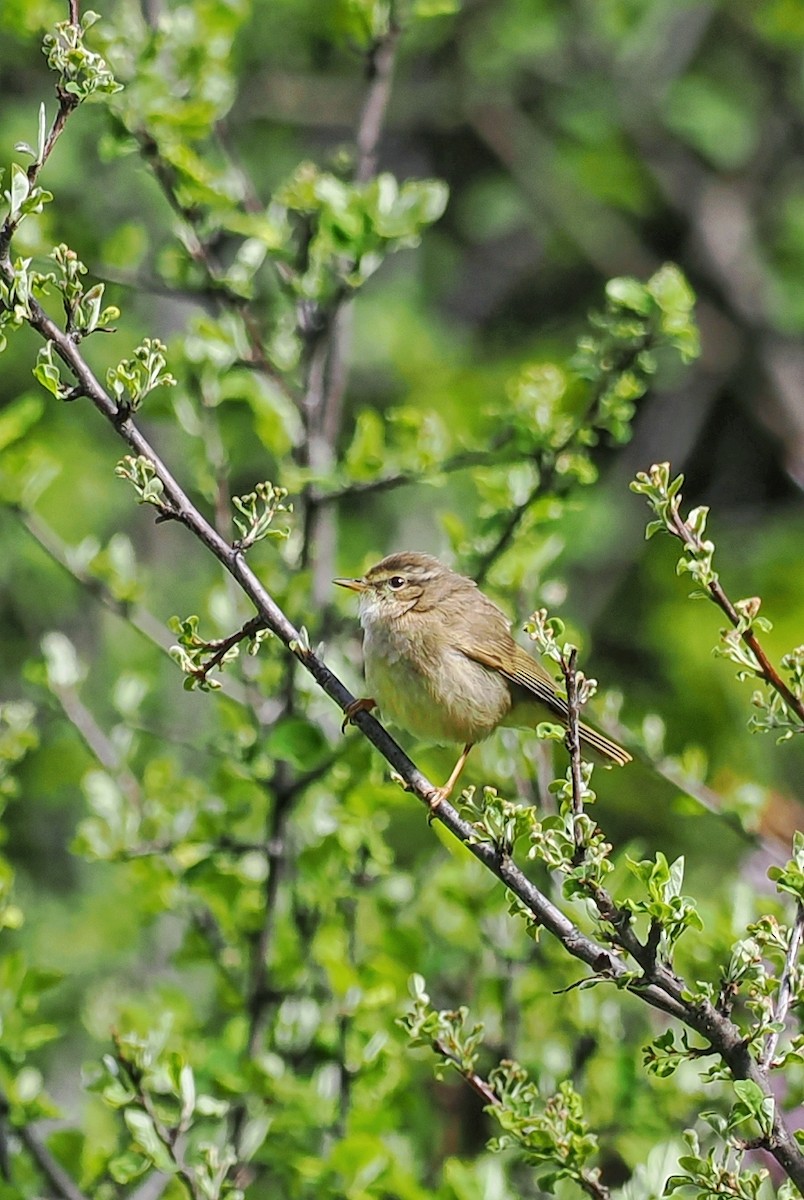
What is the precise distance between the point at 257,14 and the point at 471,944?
18.0 ft

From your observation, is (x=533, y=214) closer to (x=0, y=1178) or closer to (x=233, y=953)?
(x=233, y=953)

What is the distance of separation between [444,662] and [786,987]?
4.98 feet

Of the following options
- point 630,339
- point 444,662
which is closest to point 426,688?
point 444,662

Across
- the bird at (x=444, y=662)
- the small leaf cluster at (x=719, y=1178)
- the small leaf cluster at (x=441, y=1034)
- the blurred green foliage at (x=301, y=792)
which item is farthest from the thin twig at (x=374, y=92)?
the small leaf cluster at (x=719, y=1178)

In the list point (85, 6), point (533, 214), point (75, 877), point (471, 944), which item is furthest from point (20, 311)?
point (533, 214)

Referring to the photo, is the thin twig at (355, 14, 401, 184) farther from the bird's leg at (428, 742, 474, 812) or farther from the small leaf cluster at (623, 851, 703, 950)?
the small leaf cluster at (623, 851, 703, 950)

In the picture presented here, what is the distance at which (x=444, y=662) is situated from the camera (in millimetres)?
3664

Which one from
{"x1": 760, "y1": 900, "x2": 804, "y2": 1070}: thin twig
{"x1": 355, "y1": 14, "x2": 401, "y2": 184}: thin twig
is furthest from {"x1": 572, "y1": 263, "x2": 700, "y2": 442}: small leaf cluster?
{"x1": 760, "y1": 900, "x2": 804, "y2": 1070}: thin twig

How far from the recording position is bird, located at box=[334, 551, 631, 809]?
139 inches

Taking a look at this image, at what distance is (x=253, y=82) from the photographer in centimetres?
802

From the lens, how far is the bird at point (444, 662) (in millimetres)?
3537

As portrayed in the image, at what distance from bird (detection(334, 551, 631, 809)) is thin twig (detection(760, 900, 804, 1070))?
1.07 meters

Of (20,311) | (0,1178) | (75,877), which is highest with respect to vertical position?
(20,311)

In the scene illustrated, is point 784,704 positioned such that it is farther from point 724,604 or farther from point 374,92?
point 374,92
